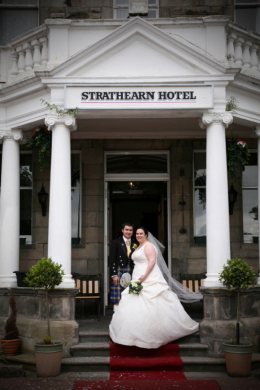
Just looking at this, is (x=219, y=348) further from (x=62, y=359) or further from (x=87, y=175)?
(x=87, y=175)

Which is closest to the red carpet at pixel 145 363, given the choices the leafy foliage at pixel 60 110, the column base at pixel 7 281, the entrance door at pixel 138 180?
the column base at pixel 7 281

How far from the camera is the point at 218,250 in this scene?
908 centimetres

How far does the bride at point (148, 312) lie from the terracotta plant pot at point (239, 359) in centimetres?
91

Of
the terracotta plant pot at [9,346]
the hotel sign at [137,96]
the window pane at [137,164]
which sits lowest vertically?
the terracotta plant pot at [9,346]

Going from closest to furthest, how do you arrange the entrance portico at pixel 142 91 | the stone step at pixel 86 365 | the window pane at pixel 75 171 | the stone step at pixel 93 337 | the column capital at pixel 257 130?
the stone step at pixel 86 365 < the stone step at pixel 93 337 < the entrance portico at pixel 142 91 < the column capital at pixel 257 130 < the window pane at pixel 75 171

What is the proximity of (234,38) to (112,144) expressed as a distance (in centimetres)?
357

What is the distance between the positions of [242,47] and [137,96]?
2333 mm

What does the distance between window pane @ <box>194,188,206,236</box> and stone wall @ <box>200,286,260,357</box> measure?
305cm

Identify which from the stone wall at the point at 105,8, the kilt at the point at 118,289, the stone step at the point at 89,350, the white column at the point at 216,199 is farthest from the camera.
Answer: the stone wall at the point at 105,8

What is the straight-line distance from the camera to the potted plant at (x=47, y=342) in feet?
26.3

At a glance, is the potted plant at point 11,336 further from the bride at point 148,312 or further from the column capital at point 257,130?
the column capital at point 257,130

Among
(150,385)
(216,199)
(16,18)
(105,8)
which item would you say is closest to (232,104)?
(216,199)

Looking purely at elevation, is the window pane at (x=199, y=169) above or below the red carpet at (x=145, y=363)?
above

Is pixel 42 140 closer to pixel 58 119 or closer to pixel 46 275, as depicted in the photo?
pixel 58 119
